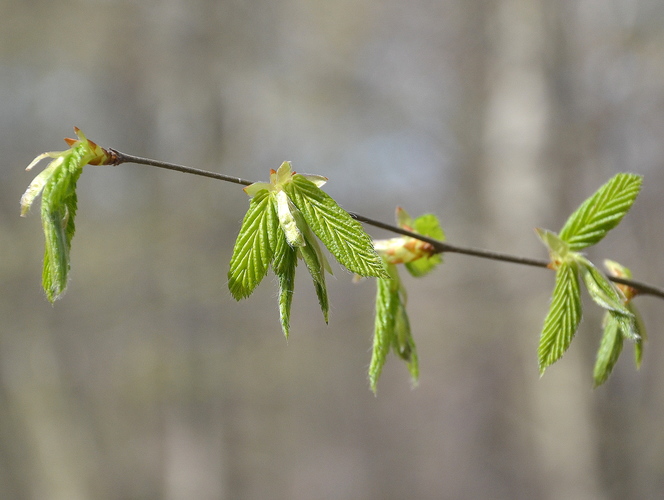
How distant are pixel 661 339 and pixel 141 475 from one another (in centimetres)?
808

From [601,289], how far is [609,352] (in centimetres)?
20

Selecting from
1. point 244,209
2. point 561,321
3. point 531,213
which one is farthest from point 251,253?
point 244,209

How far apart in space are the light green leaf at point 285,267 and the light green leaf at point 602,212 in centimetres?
57

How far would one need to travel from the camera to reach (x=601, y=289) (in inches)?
41.4

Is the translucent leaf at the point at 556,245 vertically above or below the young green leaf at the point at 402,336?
above

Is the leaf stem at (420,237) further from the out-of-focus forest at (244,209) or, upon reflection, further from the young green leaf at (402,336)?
the out-of-focus forest at (244,209)

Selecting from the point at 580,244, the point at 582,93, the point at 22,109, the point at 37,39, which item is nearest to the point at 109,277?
the point at 22,109

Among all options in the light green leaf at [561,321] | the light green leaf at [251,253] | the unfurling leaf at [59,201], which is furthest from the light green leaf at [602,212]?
the unfurling leaf at [59,201]

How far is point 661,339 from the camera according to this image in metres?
6.96

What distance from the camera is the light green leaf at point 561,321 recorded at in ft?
3.26

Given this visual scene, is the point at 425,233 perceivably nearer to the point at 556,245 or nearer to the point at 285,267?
the point at 556,245

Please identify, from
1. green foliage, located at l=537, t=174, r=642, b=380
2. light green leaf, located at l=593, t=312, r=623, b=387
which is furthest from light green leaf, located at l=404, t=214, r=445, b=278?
light green leaf, located at l=593, t=312, r=623, b=387

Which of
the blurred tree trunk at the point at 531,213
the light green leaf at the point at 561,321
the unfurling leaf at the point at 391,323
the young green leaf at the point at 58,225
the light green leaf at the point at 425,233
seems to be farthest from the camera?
the blurred tree trunk at the point at 531,213

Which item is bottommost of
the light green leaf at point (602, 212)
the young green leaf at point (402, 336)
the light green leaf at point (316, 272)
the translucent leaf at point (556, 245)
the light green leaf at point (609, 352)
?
the light green leaf at point (609, 352)
